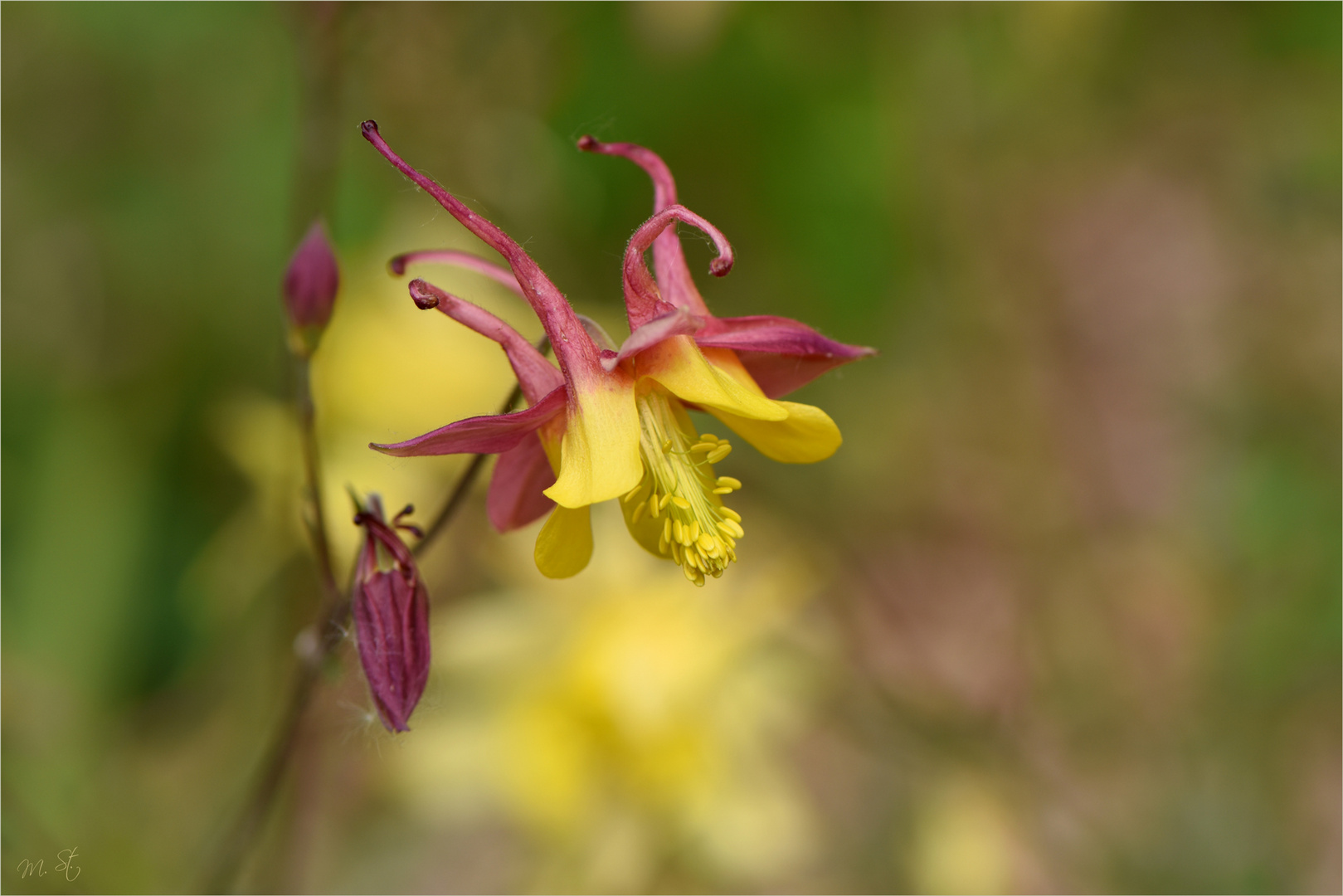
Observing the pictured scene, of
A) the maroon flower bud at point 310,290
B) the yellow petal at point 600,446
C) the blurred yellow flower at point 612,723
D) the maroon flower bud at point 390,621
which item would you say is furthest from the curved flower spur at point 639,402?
the blurred yellow flower at point 612,723

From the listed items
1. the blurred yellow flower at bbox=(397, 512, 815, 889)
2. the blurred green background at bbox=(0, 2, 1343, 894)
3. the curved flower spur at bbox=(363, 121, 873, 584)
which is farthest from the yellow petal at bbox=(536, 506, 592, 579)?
the blurred yellow flower at bbox=(397, 512, 815, 889)

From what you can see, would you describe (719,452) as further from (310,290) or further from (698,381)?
(310,290)

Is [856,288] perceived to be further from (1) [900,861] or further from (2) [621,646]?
(1) [900,861]

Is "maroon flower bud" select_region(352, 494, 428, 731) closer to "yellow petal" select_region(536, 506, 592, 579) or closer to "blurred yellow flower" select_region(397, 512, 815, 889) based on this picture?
"yellow petal" select_region(536, 506, 592, 579)
